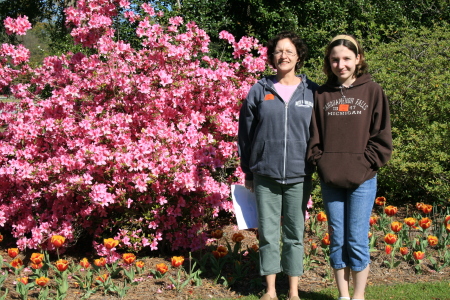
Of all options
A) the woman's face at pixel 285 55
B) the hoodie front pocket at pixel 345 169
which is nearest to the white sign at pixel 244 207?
the hoodie front pocket at pixel 345 169

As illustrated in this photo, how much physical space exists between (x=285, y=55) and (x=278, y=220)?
1071 millimetres

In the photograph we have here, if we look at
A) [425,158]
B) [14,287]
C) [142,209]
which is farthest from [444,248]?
[14,287]

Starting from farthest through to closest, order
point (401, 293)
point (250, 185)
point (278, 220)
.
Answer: point (401, 293), point (250, 185), point (278, 220)

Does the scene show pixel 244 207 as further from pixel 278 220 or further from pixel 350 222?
pixel 350 222

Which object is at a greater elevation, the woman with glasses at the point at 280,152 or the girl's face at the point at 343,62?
the girl's face at the point at 343,62

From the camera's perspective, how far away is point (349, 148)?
114 inches

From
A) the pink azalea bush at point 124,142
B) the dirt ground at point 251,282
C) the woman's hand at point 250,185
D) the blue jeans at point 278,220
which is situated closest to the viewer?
the blue jeans at point 278,220

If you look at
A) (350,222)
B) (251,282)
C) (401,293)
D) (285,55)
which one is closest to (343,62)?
(285,55)

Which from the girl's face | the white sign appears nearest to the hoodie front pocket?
the girl's face

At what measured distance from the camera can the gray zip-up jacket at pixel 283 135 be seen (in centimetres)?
304

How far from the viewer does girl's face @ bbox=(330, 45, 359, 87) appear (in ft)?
9.63

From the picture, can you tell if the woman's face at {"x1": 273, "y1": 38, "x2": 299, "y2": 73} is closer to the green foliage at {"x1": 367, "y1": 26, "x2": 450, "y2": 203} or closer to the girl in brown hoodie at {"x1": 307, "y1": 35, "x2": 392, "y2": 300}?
the girl in brown hoodie at {"x1": 307, "y1": 35, "x2": 392, "y2": 300}

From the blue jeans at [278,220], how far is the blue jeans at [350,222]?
0.19m

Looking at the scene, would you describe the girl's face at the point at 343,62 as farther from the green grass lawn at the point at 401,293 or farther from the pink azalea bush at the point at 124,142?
the green grass lawn at the point at 401,293
